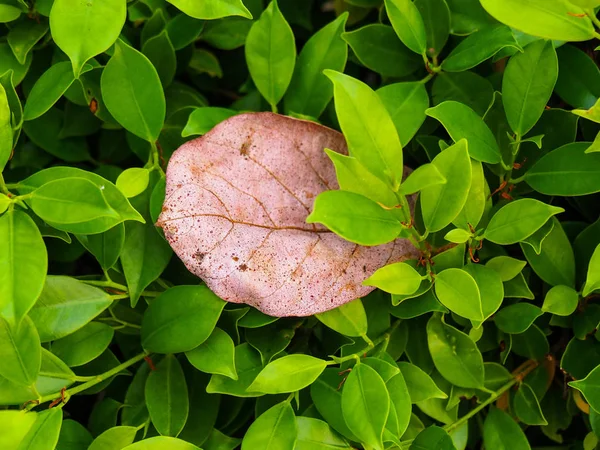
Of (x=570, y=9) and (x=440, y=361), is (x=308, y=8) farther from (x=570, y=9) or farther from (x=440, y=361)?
(x=440, y=361)

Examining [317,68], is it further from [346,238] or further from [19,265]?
[19,265]

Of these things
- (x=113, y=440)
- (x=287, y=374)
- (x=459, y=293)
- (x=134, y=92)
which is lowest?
(x=113, y=440)

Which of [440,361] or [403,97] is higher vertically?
[403,97]

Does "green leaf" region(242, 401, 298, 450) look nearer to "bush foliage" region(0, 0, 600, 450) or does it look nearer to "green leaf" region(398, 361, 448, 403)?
"bush foliage" region(0, 0, 600, 450)

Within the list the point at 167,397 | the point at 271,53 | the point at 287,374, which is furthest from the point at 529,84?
the point at 167,397

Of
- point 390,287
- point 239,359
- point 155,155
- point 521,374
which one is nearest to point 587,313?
point 521,374

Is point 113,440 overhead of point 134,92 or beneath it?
beneath

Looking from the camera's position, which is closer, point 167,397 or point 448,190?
point 448,190
